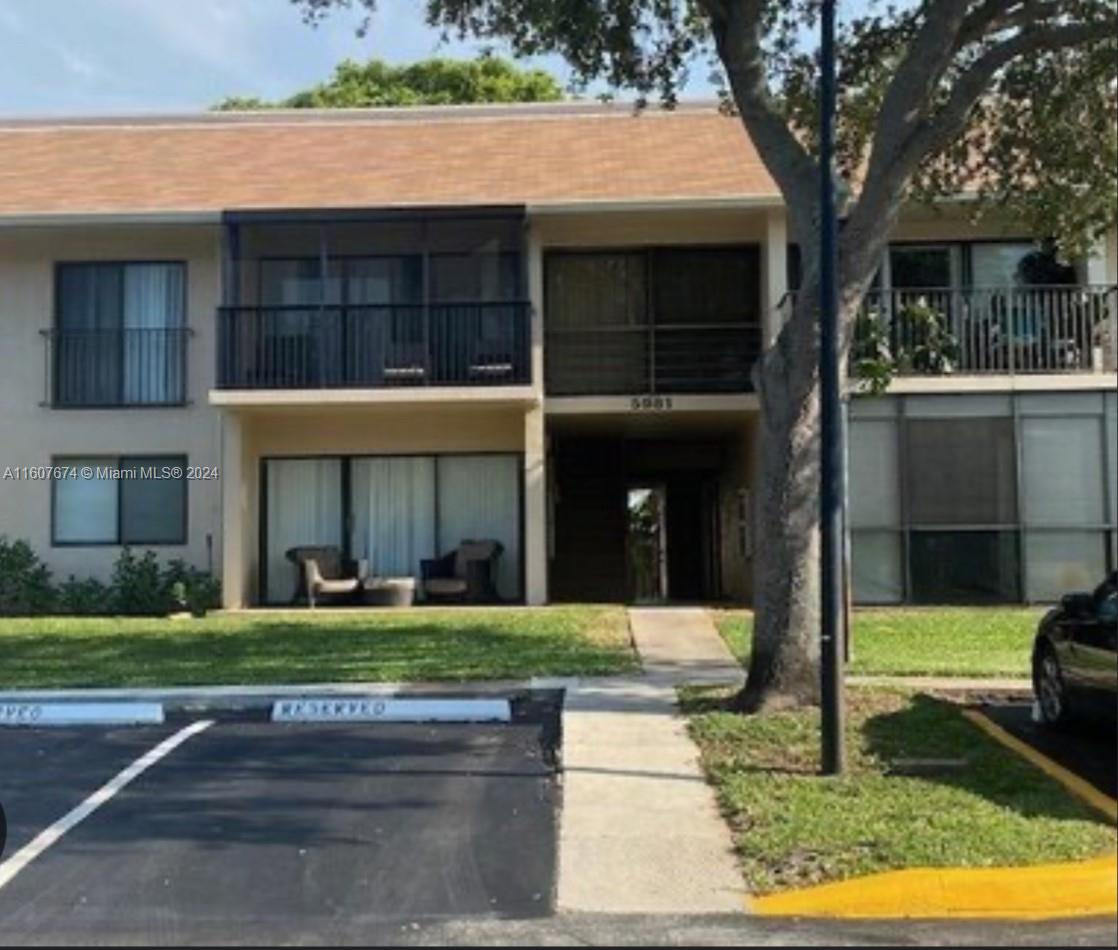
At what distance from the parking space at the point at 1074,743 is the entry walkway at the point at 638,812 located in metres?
2.40

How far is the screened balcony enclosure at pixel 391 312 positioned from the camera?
1972cm

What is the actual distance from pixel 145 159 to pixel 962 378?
13.1m

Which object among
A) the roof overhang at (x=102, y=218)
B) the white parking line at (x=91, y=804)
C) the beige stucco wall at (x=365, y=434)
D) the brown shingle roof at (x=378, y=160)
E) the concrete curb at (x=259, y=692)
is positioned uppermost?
the brown shingle roof at (x=378, y=160)

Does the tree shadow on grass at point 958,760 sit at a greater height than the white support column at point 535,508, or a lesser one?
lesser

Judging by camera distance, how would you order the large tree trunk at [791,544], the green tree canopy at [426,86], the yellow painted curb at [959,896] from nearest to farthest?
the yellow painted curb at [959,896], the large tree trunk at [791,544], the green tree canopy at [426,86]

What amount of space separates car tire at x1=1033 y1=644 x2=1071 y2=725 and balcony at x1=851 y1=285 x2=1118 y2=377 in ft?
27.2

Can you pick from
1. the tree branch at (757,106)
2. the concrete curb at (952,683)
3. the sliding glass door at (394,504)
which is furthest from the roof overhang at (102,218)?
the concrete curb at (952,683)

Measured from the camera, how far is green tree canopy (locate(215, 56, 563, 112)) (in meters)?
38.1

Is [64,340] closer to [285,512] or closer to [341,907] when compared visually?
[285,512]

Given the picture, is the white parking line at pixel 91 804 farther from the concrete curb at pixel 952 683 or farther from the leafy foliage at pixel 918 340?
the leafy foliage at pixel 918 340

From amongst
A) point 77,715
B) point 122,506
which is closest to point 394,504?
point 122,506

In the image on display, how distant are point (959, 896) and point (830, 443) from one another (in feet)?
10.4

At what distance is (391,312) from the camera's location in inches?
787

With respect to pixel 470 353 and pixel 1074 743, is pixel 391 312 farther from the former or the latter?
pixel 1074 743
